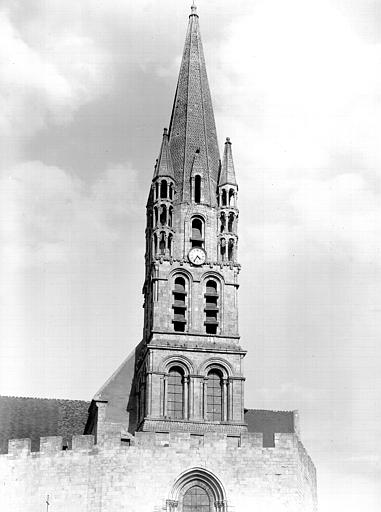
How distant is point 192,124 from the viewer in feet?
176

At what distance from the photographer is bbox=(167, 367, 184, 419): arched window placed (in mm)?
46312

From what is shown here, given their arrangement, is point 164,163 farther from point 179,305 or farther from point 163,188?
point 179,305

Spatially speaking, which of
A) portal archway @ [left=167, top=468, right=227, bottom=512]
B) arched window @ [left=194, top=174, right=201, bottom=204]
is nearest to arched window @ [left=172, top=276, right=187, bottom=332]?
arched window @ [left=194, top=174, right=201, bottom=204]

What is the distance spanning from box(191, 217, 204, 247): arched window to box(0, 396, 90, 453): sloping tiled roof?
10.5 meters

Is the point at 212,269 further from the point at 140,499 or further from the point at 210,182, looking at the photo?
the point at 140,499

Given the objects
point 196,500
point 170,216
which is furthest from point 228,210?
point 196,500

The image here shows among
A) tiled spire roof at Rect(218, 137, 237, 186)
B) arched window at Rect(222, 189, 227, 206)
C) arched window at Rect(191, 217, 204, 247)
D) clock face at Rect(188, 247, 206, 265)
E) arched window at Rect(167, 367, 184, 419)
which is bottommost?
arched window at Rect(167, 367, 184, 419)

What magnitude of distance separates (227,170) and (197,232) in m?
3.95

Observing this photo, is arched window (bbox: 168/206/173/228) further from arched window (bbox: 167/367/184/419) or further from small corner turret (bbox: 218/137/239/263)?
arched window (bbox: 167/367/184/419)

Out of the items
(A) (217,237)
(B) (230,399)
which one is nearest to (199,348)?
(B) (230,399)

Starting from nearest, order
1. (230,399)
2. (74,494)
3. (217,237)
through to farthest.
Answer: (74,494)
(230,399)
(217,237)

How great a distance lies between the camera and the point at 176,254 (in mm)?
49250

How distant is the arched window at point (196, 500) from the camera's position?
41.8 metres

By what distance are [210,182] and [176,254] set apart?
474 cm
